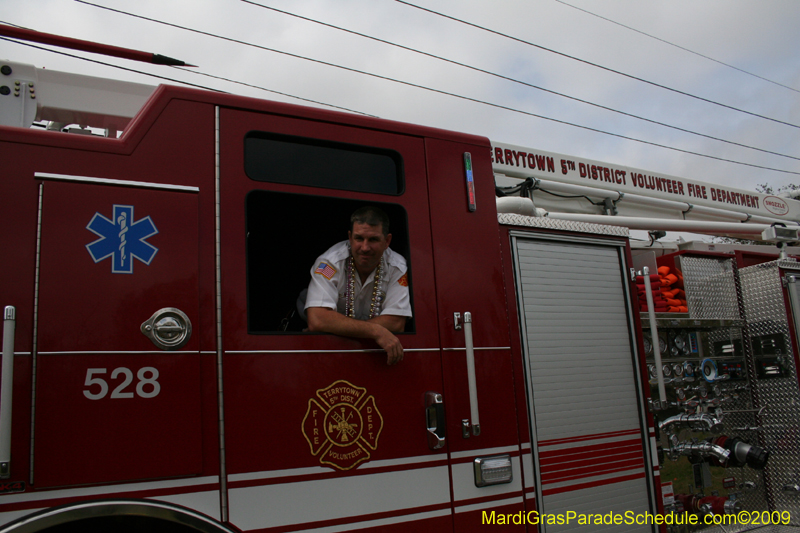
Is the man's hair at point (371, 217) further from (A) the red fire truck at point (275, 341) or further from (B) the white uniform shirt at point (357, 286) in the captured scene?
(B) the white uniform shirt at point (357, 286)

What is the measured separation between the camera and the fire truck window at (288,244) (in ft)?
10.3

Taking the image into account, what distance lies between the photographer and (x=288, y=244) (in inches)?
139

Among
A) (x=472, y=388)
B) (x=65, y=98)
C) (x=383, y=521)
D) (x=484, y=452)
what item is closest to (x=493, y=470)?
(x=484, y=452)

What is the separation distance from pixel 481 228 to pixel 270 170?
1179mm

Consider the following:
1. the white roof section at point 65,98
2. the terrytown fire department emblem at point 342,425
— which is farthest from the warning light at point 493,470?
the white roof section at point 65,98

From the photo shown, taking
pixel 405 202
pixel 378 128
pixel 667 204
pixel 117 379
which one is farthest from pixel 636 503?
pixel 667 204

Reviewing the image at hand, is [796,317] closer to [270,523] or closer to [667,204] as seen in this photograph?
[667,204]

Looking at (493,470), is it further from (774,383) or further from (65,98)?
(774,383)

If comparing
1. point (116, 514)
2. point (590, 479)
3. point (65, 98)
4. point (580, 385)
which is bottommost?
point (590, 479)

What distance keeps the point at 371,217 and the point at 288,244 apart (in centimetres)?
79

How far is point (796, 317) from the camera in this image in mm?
5488

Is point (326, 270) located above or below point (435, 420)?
above

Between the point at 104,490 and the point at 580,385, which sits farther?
the point at 580,385

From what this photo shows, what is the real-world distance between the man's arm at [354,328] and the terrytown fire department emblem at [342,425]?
21cm
